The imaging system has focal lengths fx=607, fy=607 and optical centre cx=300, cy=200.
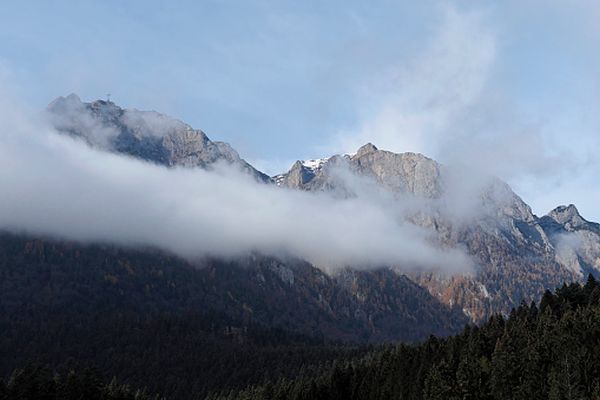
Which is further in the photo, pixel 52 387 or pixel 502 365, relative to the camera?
pixel 52 387

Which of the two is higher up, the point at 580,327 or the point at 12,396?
the point at 580,327

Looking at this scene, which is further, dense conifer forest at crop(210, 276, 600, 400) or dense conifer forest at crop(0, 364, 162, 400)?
dense conifer forest at crop(0, 364, 162, 400)

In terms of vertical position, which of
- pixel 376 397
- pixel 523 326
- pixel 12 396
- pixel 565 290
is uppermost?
pixel 565 290

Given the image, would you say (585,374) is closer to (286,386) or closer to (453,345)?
(453,345)

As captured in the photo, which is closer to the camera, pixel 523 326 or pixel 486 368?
pixel 486 368

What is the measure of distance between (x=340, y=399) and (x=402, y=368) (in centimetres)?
2698

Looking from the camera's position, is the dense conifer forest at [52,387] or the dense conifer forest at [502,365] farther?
the dense conifer forest at [52,387]

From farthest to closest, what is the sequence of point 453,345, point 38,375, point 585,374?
point 453,345 → point 38,375 → point 585,374

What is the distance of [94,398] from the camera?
135750 millimetres

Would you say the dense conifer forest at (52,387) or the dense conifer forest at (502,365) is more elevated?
the dense conifer forest at (502,365)

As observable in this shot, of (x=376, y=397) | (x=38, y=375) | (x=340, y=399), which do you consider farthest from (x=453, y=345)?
(x=38, y=375)

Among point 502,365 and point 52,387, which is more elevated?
point 502,365

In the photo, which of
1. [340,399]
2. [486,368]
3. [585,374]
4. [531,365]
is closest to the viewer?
[585,374]

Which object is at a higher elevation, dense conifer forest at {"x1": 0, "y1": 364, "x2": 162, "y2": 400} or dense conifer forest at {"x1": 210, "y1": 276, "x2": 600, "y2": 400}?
dense conifer forest at {"x1": 210, "y1": 276, "x2": 600, "y2": 400}
